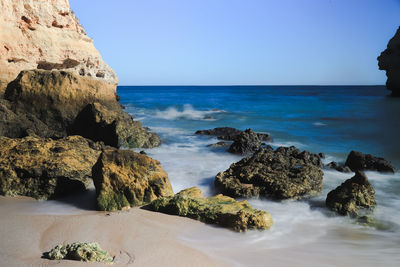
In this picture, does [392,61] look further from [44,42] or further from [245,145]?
[44,42]

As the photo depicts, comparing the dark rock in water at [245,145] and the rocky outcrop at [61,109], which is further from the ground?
the rocky outcrop at [61,109]

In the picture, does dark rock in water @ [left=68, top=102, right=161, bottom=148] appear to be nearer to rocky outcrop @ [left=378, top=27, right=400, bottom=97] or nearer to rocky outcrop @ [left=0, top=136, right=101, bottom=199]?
rocky outcrop @ [left=0, top=136, right=101, bottom=199]

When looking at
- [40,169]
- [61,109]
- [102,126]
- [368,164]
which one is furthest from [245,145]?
[40,169]

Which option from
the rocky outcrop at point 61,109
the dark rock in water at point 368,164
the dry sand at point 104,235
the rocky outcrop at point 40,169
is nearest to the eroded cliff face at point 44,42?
the rocky outcrop at point 61,109

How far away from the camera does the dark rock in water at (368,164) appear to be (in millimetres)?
7156

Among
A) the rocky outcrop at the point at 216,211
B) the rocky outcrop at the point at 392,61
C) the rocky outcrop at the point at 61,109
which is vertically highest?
the rocky outcrop at the point at 392,61

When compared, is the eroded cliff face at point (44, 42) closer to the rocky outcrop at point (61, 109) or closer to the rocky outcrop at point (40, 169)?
the rocky outcrop at point (61, 109)

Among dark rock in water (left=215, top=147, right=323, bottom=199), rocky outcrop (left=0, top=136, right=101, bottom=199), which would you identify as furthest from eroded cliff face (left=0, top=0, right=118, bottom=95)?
dark rock in water (left=215, top=147, right=323, bottom=199)

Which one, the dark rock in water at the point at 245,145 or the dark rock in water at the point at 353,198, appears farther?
the dark rock in water at the point at 245,145

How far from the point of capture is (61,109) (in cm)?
833

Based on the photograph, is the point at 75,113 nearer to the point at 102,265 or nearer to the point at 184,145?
the point at 184,145

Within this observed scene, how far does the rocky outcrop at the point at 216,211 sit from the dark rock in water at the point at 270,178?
3.48ft

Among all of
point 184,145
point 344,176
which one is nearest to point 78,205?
point 344,176

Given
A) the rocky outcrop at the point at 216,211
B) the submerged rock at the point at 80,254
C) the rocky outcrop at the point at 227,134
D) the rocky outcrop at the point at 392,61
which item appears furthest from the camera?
the rocky outcrop at the point at 392,61
